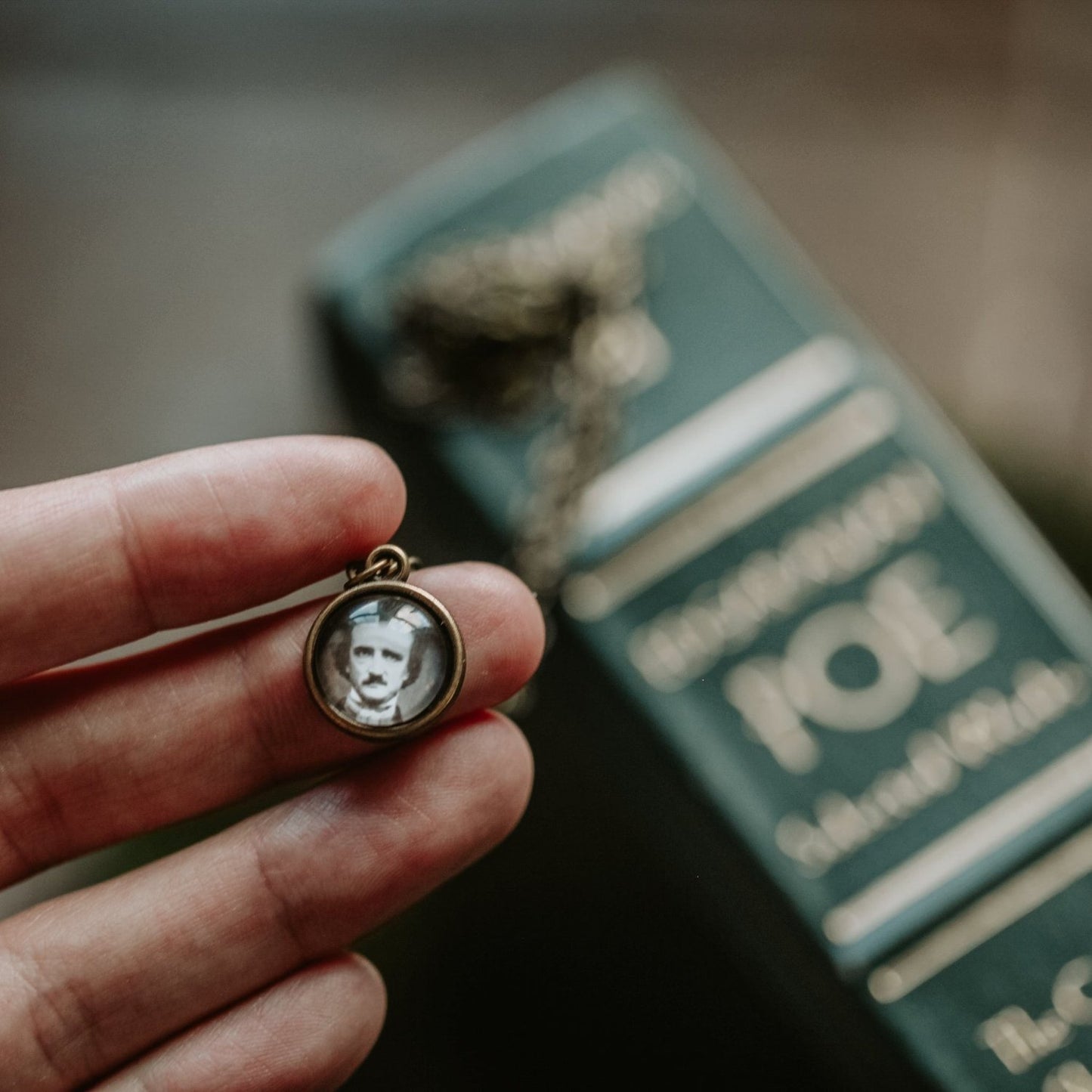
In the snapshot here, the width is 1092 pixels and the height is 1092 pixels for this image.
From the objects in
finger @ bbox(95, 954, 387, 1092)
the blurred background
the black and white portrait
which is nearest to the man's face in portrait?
the black and white portrait

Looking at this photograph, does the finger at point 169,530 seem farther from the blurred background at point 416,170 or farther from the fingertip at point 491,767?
the blurred background at point 416,170

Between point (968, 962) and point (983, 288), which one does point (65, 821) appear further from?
point (983, 288)

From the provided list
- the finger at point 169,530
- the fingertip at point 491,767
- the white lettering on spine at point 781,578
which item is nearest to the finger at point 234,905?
the fingertip at point 491,767

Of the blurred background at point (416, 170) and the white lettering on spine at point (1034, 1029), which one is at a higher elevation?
the blurred background at point (416, 170)

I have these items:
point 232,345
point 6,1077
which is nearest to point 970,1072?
point 6,1077

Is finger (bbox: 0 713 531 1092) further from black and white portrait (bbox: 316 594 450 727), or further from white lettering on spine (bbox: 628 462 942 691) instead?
white lettering on spine (bbox: 628 462 942 691)

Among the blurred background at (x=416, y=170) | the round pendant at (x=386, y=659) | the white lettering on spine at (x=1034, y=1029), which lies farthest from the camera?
the blurred background at (x=416, y=170)

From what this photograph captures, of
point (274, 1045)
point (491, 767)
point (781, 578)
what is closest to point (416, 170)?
point (781, 578)
